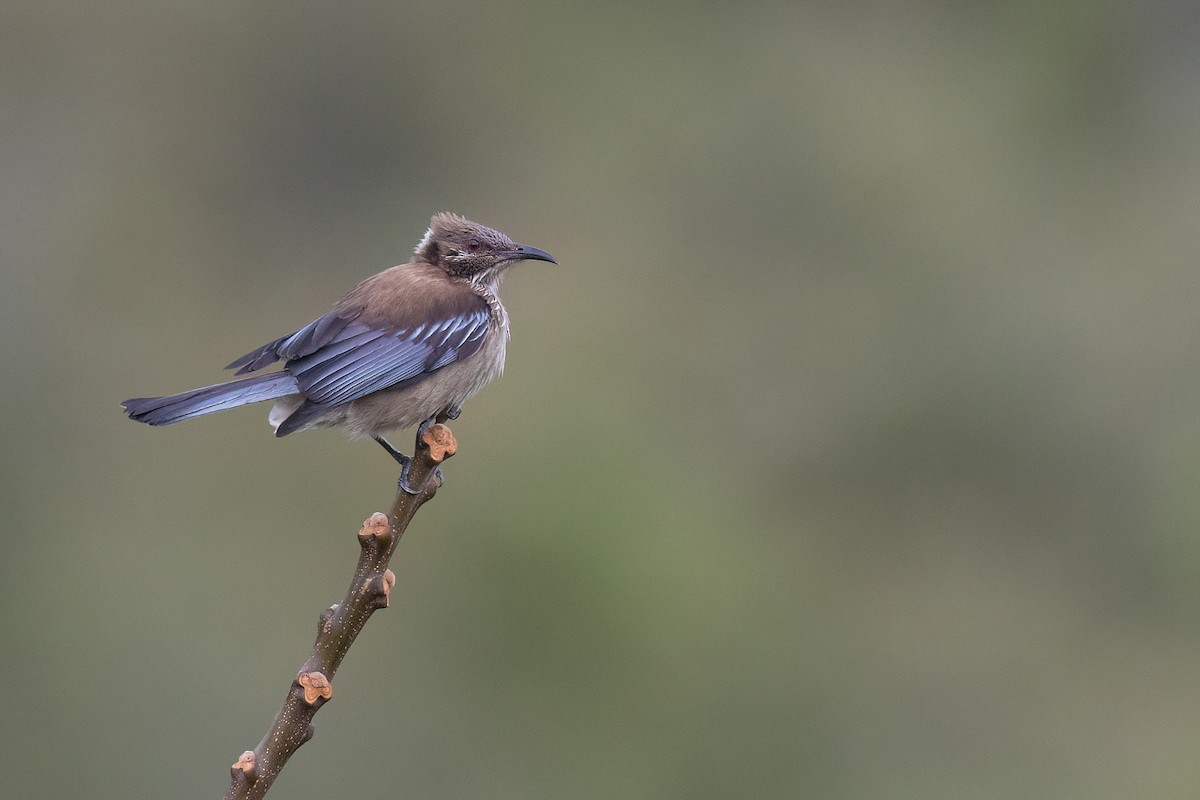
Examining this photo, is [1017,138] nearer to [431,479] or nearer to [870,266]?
[870,266]

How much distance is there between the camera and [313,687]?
4.14 metres

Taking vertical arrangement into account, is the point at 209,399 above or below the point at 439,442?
below

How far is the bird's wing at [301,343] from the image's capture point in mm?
5746

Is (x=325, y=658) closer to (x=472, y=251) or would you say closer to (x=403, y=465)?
(x=403, y=465)

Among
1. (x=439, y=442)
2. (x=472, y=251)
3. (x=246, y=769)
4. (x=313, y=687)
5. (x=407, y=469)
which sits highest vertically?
(x=472, y=251)

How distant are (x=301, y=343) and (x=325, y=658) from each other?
1.90 m

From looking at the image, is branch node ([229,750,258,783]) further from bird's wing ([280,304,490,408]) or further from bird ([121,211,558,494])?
bird's wing ([280,304,490,408])

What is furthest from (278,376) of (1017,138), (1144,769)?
(1017,138)

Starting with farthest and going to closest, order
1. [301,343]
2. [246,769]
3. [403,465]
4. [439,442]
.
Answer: [301,343]
[403,465]
[439,442]
[246,769]

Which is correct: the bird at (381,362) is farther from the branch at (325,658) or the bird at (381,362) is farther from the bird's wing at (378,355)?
the branch at (325,658)

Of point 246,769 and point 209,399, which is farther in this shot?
point 209,399

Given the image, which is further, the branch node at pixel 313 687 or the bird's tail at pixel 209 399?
the bird's tail at pixel 209 399

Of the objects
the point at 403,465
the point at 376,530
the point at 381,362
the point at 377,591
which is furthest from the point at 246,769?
the point at 381,362

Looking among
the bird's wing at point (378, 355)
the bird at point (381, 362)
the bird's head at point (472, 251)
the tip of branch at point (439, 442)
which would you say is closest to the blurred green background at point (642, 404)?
the bird's head at point (472, 251)
